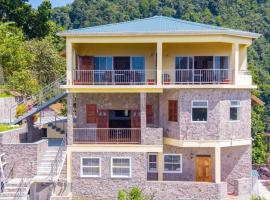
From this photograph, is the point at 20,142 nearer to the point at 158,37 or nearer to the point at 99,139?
the point at 99,139

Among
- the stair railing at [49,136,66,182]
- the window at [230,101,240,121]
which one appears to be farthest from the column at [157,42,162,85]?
the stair railing at [49,136,66,182]

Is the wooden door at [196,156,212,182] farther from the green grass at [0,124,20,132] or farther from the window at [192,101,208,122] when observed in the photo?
the green grass at [0,124,20,132]

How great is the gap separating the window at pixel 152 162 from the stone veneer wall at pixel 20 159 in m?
6.60

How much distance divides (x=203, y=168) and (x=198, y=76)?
5.25 meters

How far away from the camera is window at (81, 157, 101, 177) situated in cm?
3228

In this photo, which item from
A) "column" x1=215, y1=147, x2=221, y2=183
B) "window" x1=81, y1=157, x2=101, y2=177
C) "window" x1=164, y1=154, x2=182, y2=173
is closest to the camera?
"column" x1=215, y1=147, x2=221, y2=183

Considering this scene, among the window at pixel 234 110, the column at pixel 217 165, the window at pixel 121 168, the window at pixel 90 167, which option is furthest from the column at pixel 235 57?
the window at pixel 90 167

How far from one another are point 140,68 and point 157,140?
5.36 metres

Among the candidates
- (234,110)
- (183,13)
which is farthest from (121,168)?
(183,13)

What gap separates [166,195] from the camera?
103 ft

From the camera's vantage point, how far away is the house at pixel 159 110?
105 feet

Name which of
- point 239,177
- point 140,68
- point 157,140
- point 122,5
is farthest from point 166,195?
point 122,5

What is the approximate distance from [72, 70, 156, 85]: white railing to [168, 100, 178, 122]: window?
1742mm

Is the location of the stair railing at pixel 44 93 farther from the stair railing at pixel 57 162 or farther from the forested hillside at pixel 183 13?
the forested hillside at pixel 183 13
